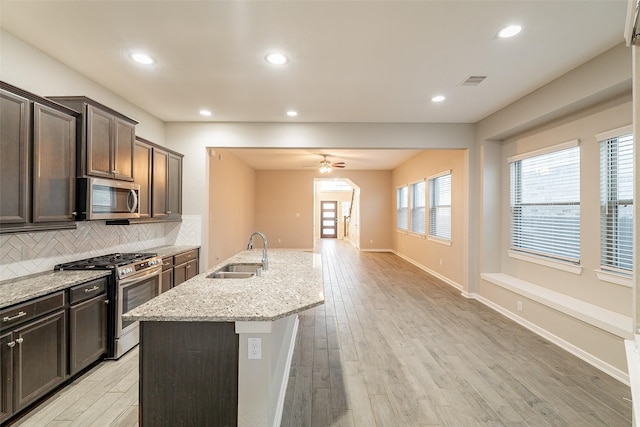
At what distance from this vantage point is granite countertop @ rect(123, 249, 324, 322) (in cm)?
154

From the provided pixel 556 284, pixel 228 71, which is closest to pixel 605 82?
pixel 556 284

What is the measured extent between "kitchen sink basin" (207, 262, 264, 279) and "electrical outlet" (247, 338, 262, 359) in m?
1.08

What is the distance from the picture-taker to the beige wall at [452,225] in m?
5.26

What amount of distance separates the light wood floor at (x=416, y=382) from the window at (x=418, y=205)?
3.70 meters

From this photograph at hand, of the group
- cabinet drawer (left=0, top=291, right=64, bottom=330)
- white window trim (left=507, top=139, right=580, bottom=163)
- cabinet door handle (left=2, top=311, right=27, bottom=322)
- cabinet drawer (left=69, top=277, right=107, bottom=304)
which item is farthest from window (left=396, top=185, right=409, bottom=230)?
cabinet door handle (left=2, top=311, right=27, bottom=322)

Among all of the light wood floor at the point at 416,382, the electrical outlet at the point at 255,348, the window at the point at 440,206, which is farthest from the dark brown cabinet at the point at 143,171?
the window at the point at 440,206

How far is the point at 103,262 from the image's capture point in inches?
115

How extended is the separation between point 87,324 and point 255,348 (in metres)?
1.84

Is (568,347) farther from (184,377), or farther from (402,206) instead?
(402,206)

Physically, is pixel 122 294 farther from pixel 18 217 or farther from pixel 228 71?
pixel 228 71

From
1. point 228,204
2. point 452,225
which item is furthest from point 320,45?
point 228,204

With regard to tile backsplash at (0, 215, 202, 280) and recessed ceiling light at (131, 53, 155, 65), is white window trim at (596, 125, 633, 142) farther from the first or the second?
tile backsplash at (0, 215, 202, 280)

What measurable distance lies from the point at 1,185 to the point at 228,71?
204 centimetres

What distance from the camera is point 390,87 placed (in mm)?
3410
